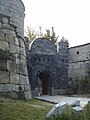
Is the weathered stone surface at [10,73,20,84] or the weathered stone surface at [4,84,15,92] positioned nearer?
the weathered stone surface at [4,84,15,92]

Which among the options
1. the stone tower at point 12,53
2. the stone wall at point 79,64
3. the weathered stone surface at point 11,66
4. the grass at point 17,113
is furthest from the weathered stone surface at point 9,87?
the stone wall at point 79,64

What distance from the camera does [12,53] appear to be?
7.41 meters

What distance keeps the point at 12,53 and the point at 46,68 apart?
894 cm

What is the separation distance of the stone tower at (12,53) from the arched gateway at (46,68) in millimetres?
7424

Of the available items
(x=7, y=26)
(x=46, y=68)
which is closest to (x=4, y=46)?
(x=7, y=26)

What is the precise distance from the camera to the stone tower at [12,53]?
6.96 m

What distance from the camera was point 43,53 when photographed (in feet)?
53.2

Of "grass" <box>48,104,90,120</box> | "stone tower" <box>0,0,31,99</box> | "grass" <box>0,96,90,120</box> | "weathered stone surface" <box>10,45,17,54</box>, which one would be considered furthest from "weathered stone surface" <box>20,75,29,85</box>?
"grass" <box>48,104,90,120</box>

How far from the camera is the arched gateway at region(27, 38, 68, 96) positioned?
617 inches

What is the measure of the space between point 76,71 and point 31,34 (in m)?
11.9

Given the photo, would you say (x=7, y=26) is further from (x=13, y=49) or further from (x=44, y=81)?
(x=44, y=81)

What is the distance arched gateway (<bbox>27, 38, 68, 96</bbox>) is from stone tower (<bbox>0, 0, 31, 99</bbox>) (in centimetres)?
742

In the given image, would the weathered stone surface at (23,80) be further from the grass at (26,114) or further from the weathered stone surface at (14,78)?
the grass at (26,114)

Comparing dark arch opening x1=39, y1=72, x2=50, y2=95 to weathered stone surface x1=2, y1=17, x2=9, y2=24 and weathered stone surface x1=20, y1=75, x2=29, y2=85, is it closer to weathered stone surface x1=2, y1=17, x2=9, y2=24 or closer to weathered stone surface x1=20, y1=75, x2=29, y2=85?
weathered stone surface x1=20, y1=75, x2=29, y2=85
